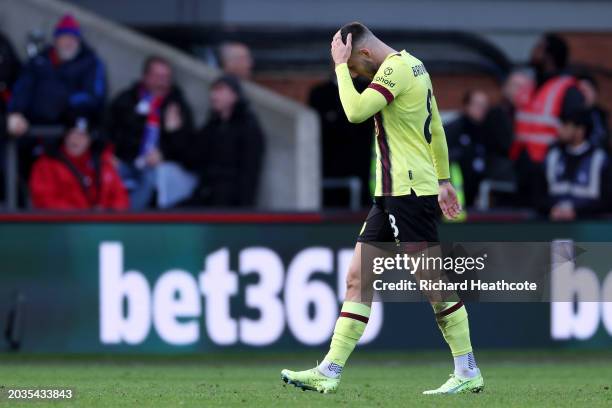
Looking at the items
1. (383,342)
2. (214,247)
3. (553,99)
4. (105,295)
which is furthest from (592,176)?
(105,295)

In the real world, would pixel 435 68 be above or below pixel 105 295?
above

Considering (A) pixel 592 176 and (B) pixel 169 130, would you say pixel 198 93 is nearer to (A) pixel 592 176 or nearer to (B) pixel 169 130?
(B) pixel 169 130

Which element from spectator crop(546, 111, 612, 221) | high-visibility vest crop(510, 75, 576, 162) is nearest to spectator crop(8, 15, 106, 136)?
high-visibility vest crop(510, 75, 576, 162)

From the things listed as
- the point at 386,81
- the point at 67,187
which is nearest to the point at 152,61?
the point at 67,187

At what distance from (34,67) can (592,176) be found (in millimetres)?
5574

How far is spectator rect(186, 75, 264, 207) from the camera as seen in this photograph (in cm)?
1504

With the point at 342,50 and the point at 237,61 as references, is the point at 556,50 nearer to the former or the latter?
the point at 237,61

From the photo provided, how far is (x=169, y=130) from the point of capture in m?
15.2

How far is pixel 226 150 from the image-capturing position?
1502cm

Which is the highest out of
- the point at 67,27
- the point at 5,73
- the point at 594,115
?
the point at 67,27

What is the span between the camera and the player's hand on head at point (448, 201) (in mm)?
9398

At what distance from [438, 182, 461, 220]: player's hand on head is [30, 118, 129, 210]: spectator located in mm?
5889

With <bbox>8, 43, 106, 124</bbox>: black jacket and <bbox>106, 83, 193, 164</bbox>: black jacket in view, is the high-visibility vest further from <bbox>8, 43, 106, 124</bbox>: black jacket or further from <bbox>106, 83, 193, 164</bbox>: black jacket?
<bbox>8, 43, 106, 124</bbox>: black jacket

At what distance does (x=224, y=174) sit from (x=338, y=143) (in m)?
1.53
